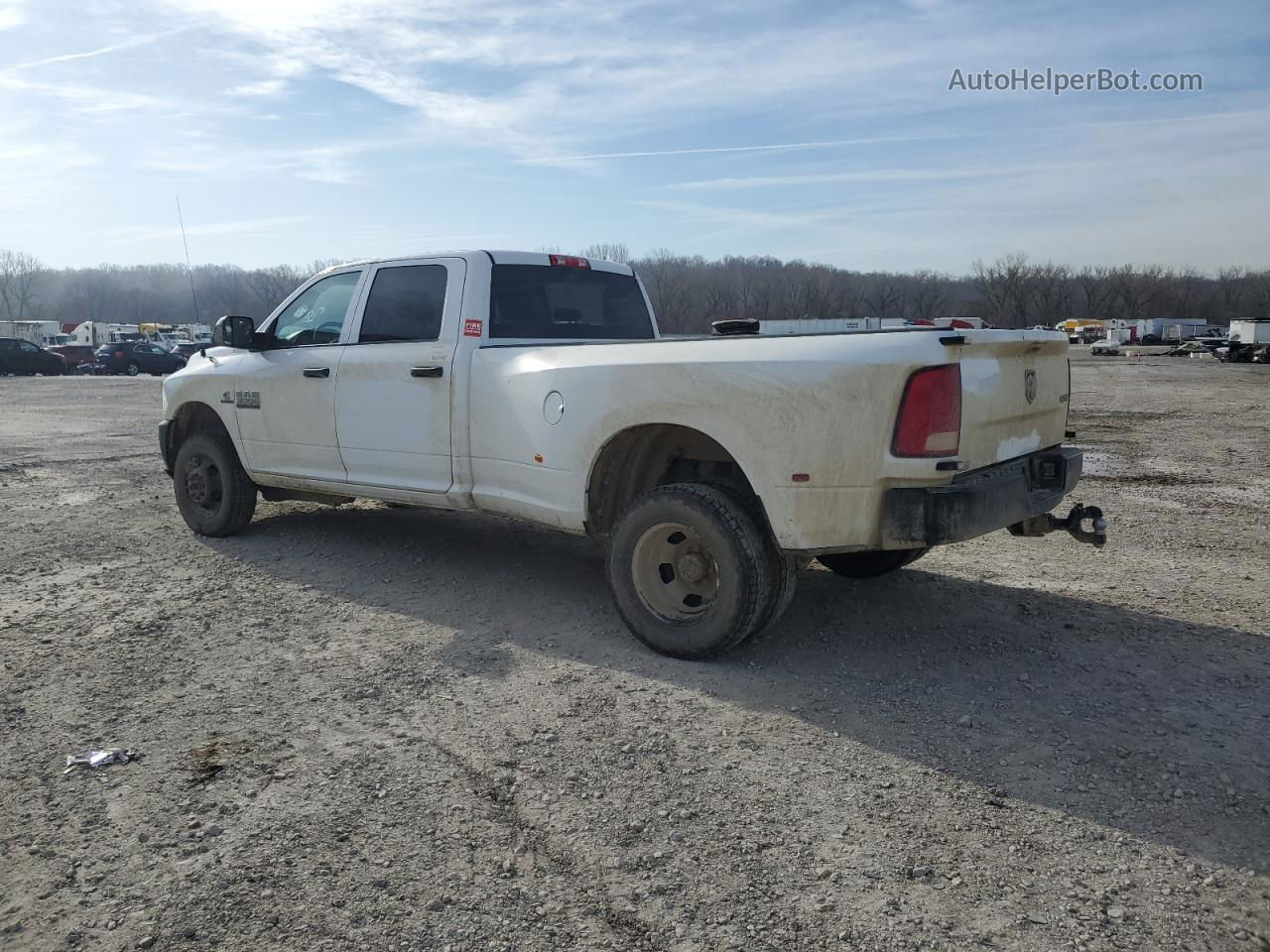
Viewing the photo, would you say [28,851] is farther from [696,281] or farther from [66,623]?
[696,281]

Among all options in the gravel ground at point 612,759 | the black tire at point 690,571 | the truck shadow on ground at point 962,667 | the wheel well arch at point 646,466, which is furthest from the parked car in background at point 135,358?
the black tire at point 690,571

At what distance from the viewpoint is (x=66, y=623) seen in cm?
521

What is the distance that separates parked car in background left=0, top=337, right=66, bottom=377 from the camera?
3984 cm

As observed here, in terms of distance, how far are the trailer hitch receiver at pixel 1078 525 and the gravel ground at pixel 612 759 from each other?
21.4 inches

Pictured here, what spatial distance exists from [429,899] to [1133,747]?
2587 millimetres

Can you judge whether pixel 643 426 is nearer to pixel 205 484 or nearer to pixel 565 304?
pixel 565 304

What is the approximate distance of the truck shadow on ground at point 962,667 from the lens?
3.36m

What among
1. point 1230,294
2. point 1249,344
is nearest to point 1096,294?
point 1230,294

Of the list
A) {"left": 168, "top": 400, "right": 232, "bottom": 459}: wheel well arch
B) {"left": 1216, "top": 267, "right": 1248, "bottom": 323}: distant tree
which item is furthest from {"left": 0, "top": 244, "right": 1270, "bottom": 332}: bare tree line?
{"left": 168, "top": 400, "right": 232, "bottom": 459}: wheel well arch

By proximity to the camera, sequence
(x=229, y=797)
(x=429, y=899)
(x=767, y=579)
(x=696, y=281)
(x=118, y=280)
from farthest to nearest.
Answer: (x=118, y=280)
(x=696, y=281)
(x=767, y=579)
(x=229, y=797)
(x=429, y=899)

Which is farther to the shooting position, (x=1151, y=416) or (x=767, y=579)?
(x=1151, y=416)

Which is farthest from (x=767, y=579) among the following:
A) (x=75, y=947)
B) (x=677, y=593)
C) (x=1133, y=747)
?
(x=75, y=947)

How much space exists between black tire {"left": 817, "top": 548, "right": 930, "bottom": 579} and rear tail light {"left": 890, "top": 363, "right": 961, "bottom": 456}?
5.70 ft

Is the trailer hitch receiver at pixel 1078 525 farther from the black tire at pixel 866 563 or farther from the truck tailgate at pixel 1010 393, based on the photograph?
the black tire at pixel 866 563
